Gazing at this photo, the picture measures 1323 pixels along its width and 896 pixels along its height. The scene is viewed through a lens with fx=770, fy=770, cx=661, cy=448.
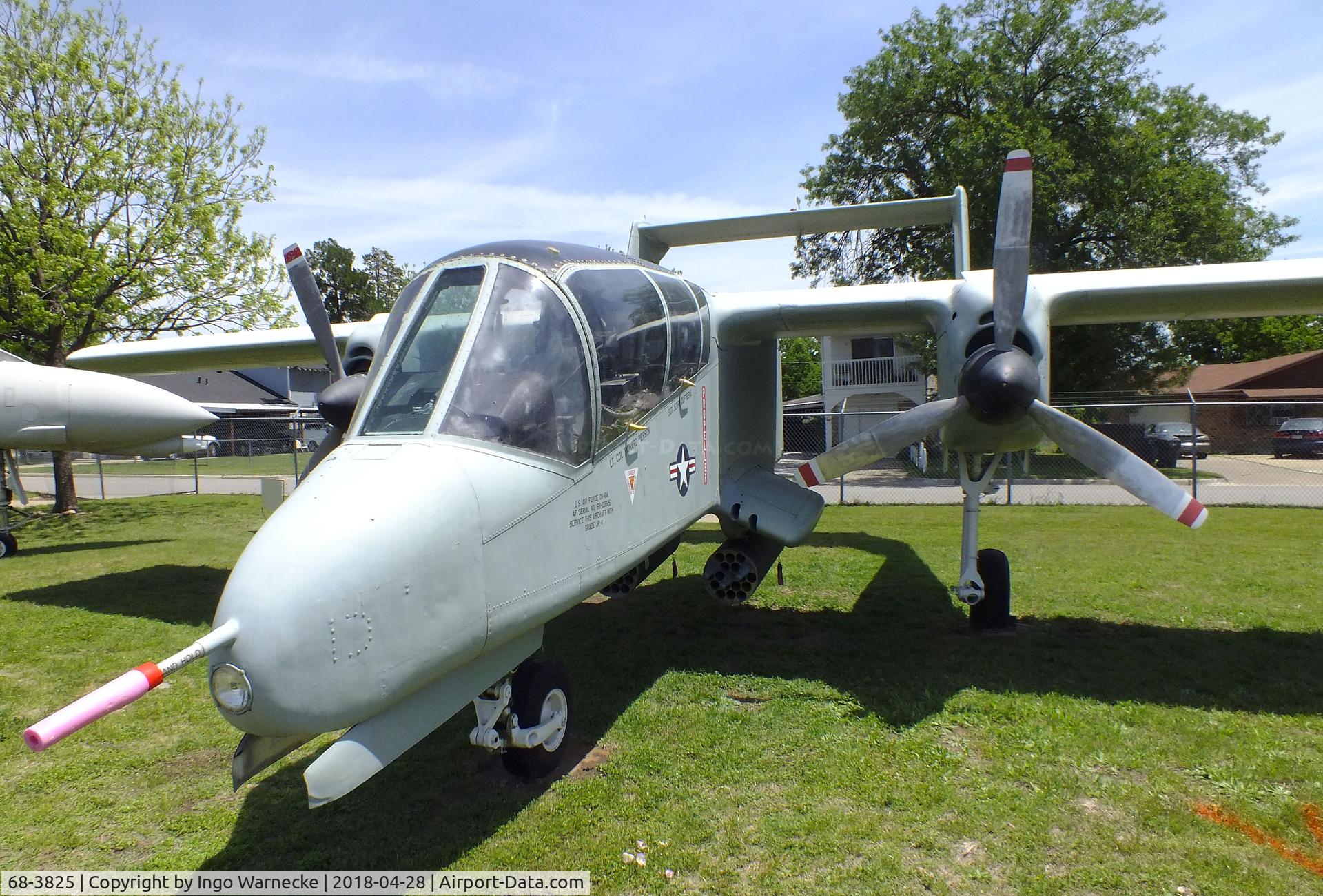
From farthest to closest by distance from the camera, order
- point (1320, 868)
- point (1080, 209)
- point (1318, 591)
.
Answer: point (1080, 209) → point (1318, 591) → point (1320, 868)

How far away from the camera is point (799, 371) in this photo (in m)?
62.2

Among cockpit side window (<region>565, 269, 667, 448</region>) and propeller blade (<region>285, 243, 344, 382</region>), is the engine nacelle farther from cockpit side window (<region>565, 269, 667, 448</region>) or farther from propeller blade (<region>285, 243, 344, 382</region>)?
propeller blade (<region>285, 243, 344, 382</region>)

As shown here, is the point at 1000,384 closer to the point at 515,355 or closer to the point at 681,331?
the point at 681,331

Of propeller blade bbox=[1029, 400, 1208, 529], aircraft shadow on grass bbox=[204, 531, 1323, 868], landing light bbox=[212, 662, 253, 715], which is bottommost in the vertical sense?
aircraft shadow on grass bbox=[204, 531, 1323, 868]

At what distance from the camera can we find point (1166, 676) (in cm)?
583

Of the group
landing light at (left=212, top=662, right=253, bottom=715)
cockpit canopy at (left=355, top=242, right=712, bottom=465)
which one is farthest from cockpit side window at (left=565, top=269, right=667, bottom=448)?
landing light at (left=212, top=662, right=253, bottom=715)

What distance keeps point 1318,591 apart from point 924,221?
580 cm

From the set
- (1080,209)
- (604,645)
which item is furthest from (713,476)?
(1080,209)

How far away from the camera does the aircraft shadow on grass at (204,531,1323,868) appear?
3.84 meters

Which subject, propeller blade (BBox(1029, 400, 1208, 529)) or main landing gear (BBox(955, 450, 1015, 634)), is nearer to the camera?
propeller blade (BBox(1029, 400, 1208, 529))

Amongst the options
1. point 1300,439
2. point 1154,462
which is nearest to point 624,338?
point 1154,462

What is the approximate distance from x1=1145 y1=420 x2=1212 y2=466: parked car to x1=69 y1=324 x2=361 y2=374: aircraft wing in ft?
63.0

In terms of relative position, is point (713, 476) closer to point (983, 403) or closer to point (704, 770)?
point (983, 403)

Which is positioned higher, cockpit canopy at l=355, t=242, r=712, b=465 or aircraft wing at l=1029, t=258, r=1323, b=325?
aircraft wing at l=1029, t=258, r=1323, b=325
